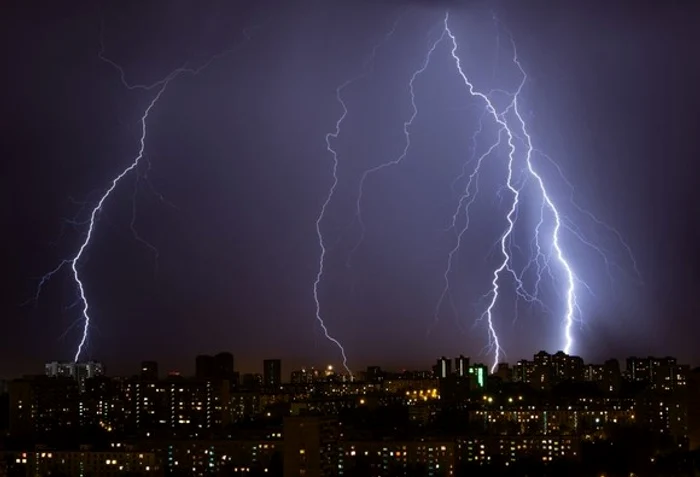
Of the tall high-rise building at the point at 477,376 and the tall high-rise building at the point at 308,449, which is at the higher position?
the tall high-rise building at the point at 477,376

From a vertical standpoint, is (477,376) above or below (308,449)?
above

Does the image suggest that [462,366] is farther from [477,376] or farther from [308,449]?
[308,449]

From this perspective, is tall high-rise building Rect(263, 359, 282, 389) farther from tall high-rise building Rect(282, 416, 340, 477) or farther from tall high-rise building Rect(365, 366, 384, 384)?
tall high-rise building Rect(282, 416, 340, 477)

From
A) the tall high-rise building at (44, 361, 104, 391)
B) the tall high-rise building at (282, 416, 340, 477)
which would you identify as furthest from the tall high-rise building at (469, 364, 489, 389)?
the tall high-rise building at (282, 416, 340, 477)

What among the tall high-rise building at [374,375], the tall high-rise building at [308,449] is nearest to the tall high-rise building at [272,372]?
the tall high-rise building at [374,375]

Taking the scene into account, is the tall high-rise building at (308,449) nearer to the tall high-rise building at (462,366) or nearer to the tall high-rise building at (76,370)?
the tall high-rise building at (76,370)

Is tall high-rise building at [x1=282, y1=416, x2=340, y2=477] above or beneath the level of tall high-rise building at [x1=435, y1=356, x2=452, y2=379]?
beneath

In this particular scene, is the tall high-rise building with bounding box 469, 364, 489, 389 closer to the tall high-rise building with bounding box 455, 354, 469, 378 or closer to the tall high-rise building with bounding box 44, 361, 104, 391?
the tall high-rise building with bounding box 455, 354, 469, 378

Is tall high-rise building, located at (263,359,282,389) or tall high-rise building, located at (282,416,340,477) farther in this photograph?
tall high-rise building, located at (263,359,282,389)

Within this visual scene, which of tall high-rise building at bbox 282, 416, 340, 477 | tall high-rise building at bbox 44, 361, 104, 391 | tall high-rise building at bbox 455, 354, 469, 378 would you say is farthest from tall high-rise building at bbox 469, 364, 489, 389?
tall high-rise building at bbox 282, 416, 340, 477

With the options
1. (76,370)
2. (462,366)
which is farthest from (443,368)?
(76,370)

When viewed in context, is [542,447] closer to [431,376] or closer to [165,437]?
[165,437]
